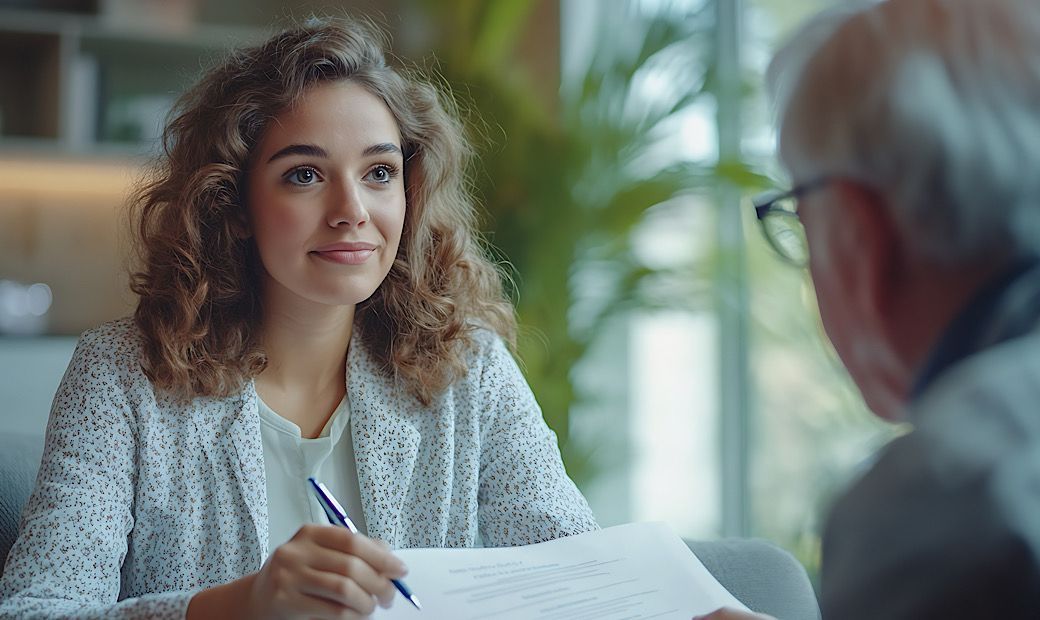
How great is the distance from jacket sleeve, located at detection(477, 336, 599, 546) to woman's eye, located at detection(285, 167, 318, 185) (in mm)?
347

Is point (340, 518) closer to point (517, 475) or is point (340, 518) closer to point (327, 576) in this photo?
point (327, 576)

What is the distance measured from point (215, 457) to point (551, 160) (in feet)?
5.41

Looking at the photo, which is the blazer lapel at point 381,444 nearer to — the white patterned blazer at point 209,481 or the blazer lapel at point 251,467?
the white patterned blazer at point 209,481

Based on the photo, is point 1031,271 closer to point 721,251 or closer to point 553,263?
point 553,263

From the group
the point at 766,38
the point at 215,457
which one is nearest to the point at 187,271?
the point at 215,457

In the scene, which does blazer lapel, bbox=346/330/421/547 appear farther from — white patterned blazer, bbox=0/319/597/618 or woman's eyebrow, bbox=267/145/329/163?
woman's eyebrow, bbox=267/145/329/163

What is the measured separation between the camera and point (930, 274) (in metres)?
0.63

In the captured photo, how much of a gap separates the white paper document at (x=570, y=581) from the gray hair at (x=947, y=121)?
1.51 feet

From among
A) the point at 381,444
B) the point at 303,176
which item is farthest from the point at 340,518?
the point at 303,176

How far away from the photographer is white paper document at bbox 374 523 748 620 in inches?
38.8

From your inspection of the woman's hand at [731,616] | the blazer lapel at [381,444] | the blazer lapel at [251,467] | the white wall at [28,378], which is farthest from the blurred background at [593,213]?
the woman's hand at [731,616]

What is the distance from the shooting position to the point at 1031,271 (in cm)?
60

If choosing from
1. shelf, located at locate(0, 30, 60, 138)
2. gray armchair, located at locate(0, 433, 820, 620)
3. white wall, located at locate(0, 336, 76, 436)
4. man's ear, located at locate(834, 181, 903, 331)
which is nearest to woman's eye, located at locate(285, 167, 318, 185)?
gray armchair, located at locate(0, 433, 820, 620)

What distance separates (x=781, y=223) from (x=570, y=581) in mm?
398
